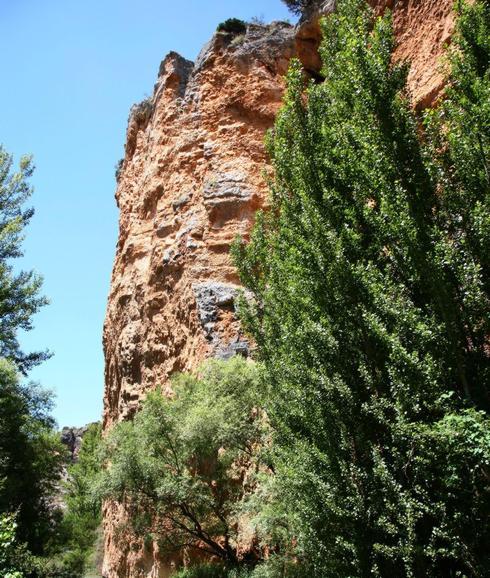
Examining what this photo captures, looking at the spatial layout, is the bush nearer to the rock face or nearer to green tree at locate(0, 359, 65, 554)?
the rock face

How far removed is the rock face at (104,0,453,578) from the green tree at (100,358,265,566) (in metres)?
2.61

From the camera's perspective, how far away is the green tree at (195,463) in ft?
38.1

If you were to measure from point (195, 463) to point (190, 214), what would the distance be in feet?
30.1

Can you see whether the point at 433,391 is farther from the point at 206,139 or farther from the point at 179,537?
the point at 206,139

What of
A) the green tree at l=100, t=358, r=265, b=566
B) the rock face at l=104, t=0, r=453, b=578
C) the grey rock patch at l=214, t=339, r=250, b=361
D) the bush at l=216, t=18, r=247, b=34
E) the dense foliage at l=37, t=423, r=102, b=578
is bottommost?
the dense foliage at l=37, t=423, r=102, b=578

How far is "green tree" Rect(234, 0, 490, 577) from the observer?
6.12m

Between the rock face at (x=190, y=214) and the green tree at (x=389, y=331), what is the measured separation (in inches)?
273

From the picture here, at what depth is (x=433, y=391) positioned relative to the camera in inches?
250

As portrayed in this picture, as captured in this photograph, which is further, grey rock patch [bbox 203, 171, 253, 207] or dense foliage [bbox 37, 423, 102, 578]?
dense foliage [bbox 37, 423, 102, 578]

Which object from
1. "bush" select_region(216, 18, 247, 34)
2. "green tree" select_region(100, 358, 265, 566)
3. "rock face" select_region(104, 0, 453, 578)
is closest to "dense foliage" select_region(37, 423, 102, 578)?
"rock face" select_region(104, 0, 453, 578)

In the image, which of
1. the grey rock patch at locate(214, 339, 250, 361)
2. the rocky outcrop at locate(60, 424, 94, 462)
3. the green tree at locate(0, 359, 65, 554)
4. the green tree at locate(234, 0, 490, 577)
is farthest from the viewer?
the rocky outcrop at locate(60, 424, 94, 462)

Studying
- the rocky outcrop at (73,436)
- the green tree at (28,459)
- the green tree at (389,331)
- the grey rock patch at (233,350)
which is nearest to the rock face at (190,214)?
the grey rock patch at (233,350)

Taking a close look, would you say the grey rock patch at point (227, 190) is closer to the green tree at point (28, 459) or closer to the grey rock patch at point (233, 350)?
the grey rock patch at point (233, 350)

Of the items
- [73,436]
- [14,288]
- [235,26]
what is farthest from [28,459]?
[73,436]
